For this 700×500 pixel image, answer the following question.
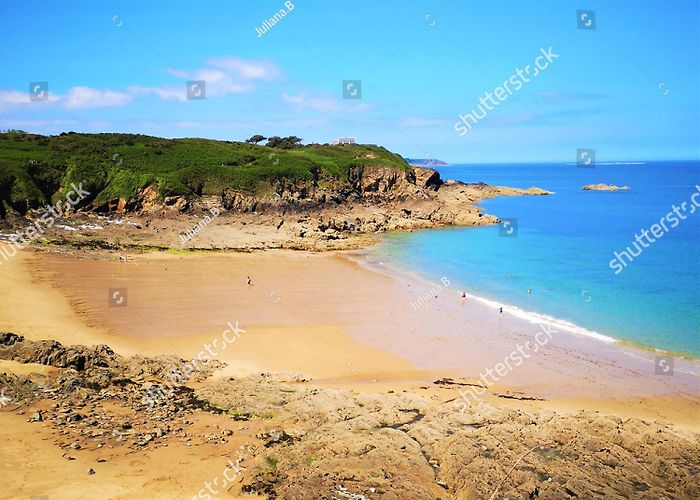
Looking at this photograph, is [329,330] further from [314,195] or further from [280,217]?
[314,195]

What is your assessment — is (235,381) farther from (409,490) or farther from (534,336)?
(534,336)

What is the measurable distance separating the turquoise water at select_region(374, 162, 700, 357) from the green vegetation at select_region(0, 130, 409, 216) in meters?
18.6

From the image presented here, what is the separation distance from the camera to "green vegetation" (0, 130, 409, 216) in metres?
54.4

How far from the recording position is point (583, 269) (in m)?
42.0

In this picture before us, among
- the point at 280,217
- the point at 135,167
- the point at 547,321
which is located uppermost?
the point at 135,167

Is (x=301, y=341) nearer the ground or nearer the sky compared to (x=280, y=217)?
nearer the ground

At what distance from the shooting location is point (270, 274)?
38844mm

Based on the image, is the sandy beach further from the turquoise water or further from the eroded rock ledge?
the eroded rock ledge

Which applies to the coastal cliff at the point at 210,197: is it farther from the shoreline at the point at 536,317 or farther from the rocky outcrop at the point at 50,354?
the rocky outcrop at the point at 50,354

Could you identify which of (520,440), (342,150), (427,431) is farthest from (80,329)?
(342,150)

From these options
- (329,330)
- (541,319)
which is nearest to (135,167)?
(329,330)

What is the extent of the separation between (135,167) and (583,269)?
51.3m

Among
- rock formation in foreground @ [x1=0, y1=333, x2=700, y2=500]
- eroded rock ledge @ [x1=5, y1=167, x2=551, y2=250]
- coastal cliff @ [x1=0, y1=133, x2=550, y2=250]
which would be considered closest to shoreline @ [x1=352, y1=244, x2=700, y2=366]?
rock formation in foreground @ [x1=0, y1=333, x2=700, y2=500]

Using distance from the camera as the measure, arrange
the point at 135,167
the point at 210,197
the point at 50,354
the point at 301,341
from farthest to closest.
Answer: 1. the point at 135,167
2. the point at 210,197
3. the point at 301,341
4. the point at 50,354
